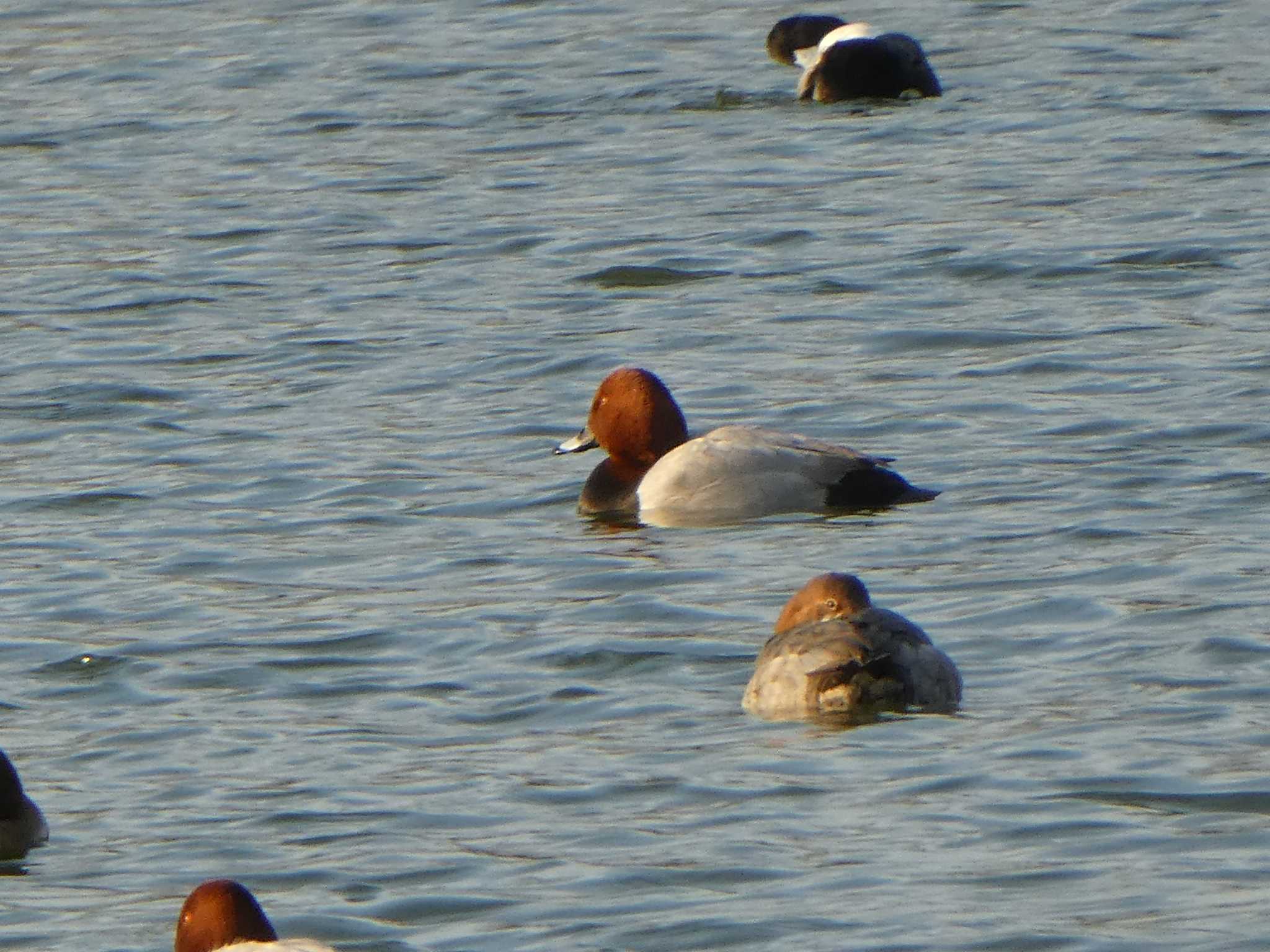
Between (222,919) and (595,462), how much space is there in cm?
698

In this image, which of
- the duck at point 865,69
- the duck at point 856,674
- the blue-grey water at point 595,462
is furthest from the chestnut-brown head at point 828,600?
the duck at point 865,69

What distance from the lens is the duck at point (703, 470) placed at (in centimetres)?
1192

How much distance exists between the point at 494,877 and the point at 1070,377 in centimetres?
676

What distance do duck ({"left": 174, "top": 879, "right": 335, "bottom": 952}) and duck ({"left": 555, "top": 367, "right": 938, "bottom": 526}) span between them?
5414mm

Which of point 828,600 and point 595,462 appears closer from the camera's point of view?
point 828,600

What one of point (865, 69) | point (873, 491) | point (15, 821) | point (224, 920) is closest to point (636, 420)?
point (873, 491)

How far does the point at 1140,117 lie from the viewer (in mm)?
20172

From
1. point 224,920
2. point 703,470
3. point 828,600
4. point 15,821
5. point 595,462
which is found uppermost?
point 224,920

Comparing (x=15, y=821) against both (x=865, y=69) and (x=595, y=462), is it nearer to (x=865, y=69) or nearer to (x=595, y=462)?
(x=595, y=462)

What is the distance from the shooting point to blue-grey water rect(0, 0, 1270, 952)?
7.75 metres

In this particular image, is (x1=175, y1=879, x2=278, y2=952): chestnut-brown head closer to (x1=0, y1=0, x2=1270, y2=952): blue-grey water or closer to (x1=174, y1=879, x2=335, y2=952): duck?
(x1=174, y1=879, x2=335, y2=952): duck

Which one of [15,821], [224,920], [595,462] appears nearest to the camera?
[224,920]

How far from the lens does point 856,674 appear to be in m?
8.95

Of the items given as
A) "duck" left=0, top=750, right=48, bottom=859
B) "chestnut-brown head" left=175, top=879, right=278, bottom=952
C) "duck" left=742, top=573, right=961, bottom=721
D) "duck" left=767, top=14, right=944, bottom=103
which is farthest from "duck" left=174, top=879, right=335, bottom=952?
"duck" left=767, top=14, right=944, bottom=103
